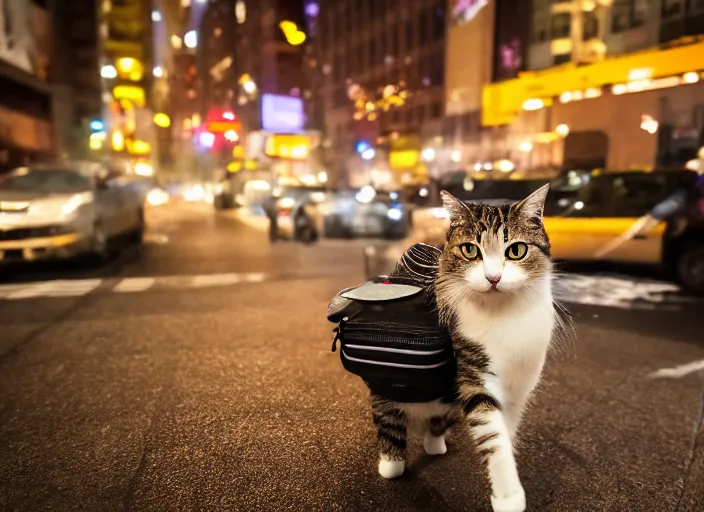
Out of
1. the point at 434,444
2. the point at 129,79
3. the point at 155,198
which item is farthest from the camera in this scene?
the point at 129,79

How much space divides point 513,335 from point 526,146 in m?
23.8

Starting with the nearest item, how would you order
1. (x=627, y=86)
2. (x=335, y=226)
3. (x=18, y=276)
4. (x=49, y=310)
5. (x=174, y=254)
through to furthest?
(x=49, y=310)
(x=18, y=276)
(x=174, y=254)
(x=335, y=226)
(x=627, y=86)

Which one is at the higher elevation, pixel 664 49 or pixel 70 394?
pixel 664 49

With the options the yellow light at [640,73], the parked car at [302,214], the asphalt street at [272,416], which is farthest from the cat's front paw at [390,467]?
the yellow light at [640,73]

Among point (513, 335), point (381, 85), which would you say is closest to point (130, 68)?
point (381, 85)

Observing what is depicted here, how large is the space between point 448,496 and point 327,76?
62.4 m

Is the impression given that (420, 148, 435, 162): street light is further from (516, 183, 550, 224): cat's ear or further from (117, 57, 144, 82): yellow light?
(117, 57, 144, 82): yellow light

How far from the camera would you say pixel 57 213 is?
9.30m

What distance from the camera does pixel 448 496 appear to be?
290 centimetres

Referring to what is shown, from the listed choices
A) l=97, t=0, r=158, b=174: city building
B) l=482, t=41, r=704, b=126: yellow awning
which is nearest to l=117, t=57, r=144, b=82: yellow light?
l=97, t=0, r=158, b=174: city building

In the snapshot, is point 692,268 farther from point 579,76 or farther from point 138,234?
point 579,76

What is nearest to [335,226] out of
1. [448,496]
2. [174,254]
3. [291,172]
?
[174,254]

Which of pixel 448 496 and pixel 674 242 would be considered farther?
pixel 674 242

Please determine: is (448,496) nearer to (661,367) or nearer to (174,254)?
(661,367)
